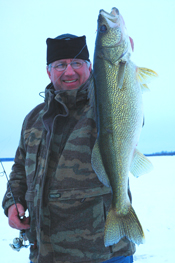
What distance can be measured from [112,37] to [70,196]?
4.08 ft

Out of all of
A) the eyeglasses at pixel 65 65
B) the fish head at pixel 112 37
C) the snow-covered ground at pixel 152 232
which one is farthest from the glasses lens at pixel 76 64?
the snow-covered ground at pixel 152 232

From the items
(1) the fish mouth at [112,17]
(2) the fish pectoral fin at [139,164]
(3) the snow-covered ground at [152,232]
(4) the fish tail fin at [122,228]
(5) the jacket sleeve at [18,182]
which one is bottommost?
(3) the snow-covered ground at [152,232]

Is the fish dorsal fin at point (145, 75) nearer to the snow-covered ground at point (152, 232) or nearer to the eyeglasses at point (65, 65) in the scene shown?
the eyeglasses at point (65, 65)

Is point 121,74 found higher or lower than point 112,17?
lower

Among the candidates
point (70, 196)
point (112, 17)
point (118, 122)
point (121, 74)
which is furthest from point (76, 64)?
point (70, 196)

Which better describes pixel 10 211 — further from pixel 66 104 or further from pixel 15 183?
pixel 66 104

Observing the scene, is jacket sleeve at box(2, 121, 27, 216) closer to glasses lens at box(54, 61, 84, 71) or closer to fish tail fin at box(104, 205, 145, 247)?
glasses lens at box(54, 61, 84, 71)

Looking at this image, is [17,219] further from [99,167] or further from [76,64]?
[76,64]

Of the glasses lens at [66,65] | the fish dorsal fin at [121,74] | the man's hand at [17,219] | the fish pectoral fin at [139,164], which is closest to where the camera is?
the fish dorsal fin at [121,74]

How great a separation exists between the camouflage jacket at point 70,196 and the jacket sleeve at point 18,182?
13.0 inches

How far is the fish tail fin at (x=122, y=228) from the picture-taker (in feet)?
4.96

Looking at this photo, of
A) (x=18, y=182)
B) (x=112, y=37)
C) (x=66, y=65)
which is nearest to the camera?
(x=112, y=37)

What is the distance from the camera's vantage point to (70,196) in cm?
179

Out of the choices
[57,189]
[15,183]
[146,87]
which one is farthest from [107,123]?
[15,183]
